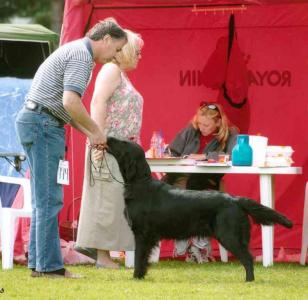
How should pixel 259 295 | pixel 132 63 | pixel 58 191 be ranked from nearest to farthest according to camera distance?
1. pixel 259 295
2. pixel 58 191
3. pixel 132 63

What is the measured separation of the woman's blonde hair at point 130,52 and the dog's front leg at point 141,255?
1255 mm

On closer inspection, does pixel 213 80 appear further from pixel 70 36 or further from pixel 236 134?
pixel 70 36

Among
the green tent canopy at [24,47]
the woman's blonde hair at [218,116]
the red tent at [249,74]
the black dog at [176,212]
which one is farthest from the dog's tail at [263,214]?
the green tent canopy at [24,47]

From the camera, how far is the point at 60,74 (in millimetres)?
6031

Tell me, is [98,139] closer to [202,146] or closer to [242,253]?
[242,253]

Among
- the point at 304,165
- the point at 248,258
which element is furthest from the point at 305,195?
the point at 248,258

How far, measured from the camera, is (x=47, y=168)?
20.1ft

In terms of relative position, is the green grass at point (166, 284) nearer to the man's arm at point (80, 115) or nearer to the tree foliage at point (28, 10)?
the man's arm at point (80, 115)

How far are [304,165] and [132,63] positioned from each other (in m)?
2.20

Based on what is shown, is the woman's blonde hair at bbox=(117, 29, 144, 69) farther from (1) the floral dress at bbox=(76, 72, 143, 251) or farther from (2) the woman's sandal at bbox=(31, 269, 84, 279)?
(2) the woman's sandal at bbox=(31, 269, 84, 279)

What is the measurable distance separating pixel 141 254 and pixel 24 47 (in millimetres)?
5130

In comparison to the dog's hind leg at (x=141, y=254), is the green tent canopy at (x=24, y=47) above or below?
above

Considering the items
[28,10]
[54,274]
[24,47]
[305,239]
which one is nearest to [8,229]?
[54,274]

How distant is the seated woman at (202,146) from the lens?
8016mm
